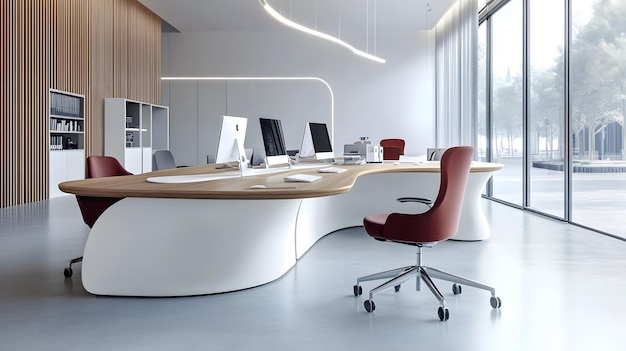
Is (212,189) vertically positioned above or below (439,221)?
above

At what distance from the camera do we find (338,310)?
338cm

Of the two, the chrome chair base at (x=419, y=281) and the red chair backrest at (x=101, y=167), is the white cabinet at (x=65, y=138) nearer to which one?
the red chair backrest at (x=101, y=167)

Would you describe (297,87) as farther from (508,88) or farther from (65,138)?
(65,138)

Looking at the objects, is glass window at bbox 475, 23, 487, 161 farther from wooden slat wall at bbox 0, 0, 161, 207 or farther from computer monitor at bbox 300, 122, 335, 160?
wooden slat wall at bbox 0, 0, 161, 207

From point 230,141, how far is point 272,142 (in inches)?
25.4

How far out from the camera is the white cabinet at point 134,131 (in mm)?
10891

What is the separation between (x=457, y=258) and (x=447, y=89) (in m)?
7.82

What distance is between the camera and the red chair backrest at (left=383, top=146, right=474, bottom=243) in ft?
11.2

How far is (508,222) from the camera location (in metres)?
7.23

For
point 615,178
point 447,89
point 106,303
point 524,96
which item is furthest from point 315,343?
point 447,89

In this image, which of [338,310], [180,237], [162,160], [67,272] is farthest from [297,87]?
Answer: [338,310]

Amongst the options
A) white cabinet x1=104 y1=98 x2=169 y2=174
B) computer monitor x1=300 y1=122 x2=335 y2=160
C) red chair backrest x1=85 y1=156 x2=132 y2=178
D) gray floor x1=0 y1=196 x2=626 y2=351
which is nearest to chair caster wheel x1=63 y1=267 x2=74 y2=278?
gray floor x1=0 y1=196 x2=626 y2=351

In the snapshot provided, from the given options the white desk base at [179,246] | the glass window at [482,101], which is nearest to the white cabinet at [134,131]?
the glass window at [482,101]

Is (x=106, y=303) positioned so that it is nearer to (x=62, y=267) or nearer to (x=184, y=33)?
(x=62, y=267)
